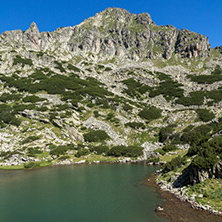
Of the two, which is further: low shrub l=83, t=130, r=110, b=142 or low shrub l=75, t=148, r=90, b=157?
low shrub l=83, t=130, r=110, b=142

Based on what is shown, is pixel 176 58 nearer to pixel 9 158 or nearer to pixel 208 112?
pixel 208 112

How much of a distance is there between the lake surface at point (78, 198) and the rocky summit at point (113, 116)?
8.10m

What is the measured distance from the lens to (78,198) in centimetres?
3003

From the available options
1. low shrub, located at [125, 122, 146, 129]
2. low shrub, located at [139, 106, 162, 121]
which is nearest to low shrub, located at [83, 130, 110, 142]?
low shrub, located at [125, 122, 146, 129]

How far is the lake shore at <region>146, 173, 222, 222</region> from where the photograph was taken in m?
20.4

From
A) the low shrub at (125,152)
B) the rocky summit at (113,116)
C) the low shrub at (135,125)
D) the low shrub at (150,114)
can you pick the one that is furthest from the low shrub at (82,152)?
the low shrub at (150,114)

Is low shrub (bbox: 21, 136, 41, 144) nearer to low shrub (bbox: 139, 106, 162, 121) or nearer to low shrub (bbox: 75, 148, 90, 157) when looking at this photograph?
low shrub (bbox: 75, 148, 90, 157)

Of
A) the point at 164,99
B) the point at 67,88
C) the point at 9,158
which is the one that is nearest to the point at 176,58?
the point at 164,99

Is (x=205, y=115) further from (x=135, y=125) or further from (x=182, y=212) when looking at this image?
(x=182, y=212)

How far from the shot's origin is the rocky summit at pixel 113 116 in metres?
57.7

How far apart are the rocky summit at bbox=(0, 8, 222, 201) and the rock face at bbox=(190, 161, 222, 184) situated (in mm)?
132

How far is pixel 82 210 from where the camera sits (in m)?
25.3

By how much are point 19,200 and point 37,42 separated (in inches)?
8015

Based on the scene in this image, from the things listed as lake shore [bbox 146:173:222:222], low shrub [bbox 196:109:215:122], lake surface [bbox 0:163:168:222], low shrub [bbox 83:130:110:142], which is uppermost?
low shrub [bbox 196:109:215:122]
